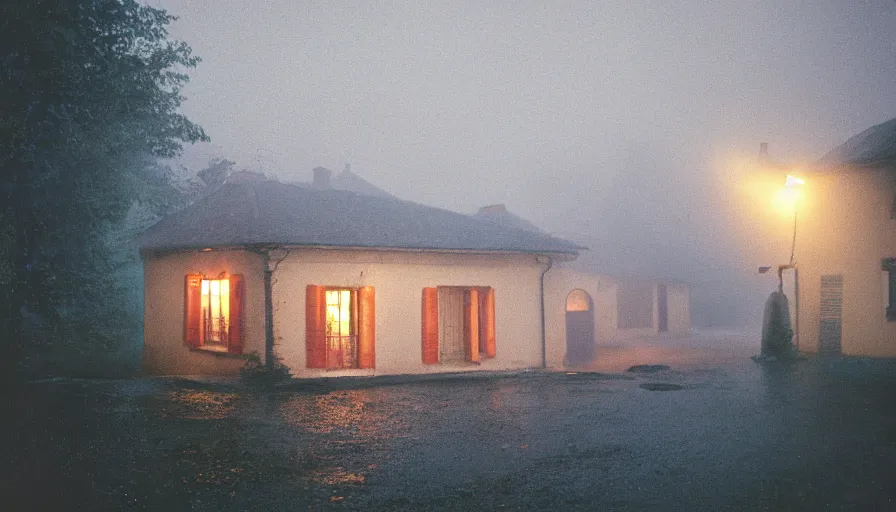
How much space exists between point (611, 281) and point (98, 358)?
1947cm

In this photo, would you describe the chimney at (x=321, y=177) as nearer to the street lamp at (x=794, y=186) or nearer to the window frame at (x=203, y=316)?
the window frame at (x=203, y=316)

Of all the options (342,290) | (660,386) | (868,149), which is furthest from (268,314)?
(868,149)

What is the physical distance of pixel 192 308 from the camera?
1452cm

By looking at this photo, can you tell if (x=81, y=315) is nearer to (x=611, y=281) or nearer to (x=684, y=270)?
(x=611, y=281)

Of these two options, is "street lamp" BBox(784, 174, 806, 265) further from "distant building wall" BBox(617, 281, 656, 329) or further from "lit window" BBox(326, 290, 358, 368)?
"distant building wall" BBox(617, 281, 656, 329)

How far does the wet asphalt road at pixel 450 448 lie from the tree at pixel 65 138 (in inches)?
128

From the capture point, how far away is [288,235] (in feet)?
43.4

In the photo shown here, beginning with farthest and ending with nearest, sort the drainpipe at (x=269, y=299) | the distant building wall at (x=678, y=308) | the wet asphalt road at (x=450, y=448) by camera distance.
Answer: the distant building wall at (x=678, y=308), the drainpipe at (x=269, y=299), the wet asphalt road at (x=450, y=448)

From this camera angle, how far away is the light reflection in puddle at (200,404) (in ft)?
28.8

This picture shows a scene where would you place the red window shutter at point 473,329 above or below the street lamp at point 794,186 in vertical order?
below

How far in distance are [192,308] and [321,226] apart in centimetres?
341

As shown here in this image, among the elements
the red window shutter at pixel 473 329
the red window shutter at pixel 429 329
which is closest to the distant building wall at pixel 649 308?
the red window shutter at pixel 473 329

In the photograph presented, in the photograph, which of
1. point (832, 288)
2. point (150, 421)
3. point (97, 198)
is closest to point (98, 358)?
point (97, 198)

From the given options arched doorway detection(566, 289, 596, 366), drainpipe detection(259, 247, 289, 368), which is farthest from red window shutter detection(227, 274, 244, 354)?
arched doorway detection(566, 289, 596, 366)
